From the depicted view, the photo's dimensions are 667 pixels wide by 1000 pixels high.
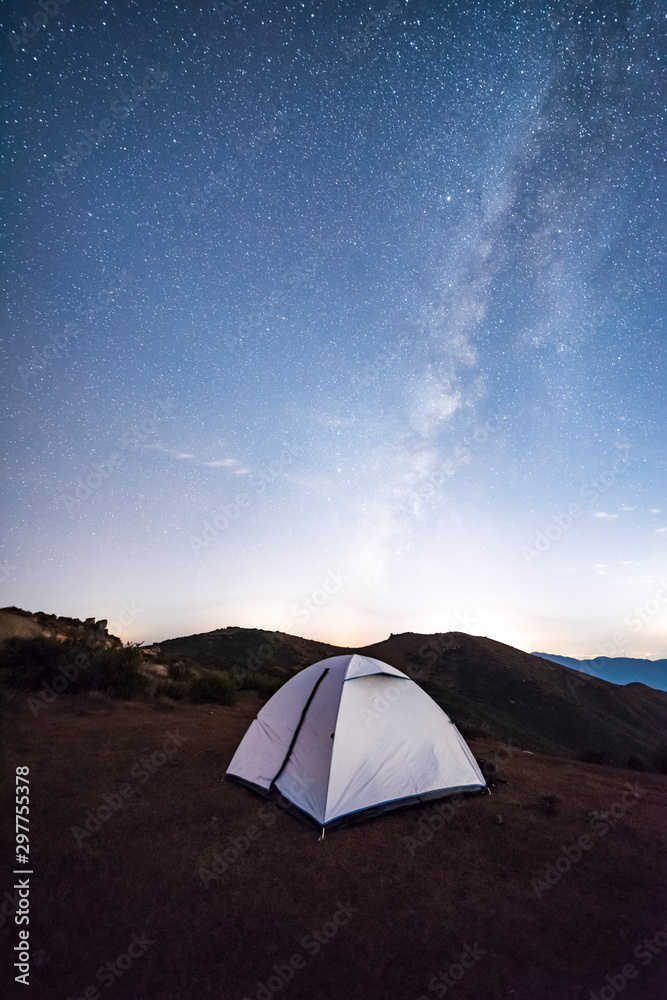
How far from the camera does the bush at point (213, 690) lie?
17.8 metres

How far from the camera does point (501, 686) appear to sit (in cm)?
4919

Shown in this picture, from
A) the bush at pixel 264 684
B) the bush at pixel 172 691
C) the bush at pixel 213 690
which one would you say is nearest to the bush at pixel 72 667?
the bush at pixel 172 691

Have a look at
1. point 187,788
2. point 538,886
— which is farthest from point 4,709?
point 538,886

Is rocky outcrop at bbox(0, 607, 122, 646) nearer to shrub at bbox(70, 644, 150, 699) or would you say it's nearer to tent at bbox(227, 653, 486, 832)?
shrub at bbox(70, 644, 150, 699)

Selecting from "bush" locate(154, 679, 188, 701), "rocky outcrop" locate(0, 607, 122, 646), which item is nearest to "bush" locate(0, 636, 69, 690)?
"rocky outcrop" locate(0, 607, 122, 646)

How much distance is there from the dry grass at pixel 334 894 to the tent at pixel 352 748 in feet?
1.20

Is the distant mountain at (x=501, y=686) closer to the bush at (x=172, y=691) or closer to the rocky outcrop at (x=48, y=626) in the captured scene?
the rocky outcrop at (x=48, y=626)

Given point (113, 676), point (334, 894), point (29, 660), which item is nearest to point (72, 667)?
point (113, 676)

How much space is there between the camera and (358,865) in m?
6.61

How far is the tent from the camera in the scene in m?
7.93

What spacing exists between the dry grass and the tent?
1.20ft

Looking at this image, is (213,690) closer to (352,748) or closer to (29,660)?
(29,660)

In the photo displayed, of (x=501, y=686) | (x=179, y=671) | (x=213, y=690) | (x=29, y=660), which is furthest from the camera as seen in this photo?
(x=501, y=686)

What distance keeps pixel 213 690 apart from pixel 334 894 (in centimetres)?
1307
